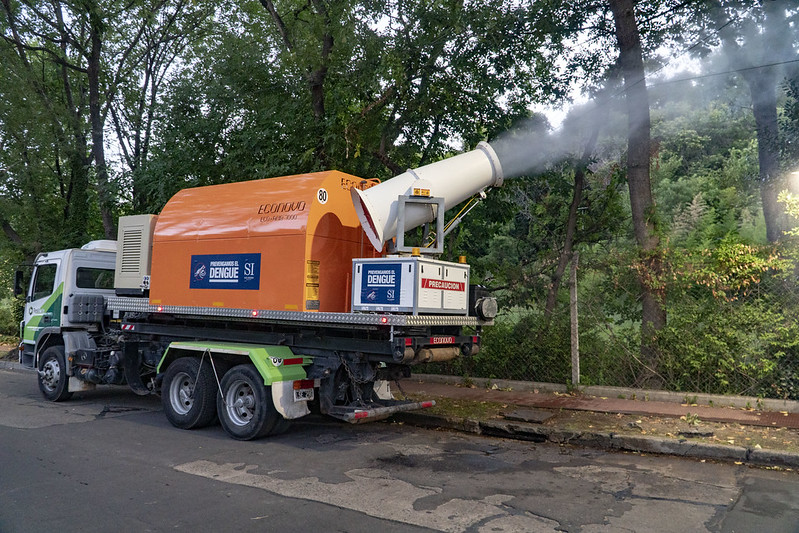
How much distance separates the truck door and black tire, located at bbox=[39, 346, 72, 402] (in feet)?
1.38

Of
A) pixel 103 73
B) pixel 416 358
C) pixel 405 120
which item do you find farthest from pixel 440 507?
pixel 103 73

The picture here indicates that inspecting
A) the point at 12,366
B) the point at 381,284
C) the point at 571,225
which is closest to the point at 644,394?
the point at 571,225

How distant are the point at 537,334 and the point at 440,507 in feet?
20.6

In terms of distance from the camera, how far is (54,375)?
11.1 meters

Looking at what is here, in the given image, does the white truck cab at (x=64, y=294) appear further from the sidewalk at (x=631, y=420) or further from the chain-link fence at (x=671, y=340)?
the chain-link fence at (x=671, y=340)

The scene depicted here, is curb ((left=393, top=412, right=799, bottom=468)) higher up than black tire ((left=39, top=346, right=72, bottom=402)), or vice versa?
black tire ((left=39, top=346, right=72, bottom=402))

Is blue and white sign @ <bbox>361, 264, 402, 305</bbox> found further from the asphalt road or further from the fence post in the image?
the fence post

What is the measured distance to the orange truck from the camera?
7578 mm

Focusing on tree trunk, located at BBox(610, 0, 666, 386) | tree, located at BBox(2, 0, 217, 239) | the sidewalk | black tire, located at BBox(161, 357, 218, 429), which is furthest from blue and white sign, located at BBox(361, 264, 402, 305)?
tree, located at BBox(2, 0, 217, 239)

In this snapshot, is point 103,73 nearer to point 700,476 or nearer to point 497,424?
point 497,424

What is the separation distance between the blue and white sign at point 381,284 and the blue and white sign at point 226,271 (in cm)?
157

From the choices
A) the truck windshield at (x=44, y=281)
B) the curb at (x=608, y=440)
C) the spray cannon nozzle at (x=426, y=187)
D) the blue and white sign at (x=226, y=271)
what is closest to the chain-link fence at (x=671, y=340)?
the curb at (x=608, y=440)

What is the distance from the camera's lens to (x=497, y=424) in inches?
333

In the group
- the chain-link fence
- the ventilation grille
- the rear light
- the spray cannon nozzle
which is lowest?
the rear light
